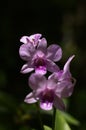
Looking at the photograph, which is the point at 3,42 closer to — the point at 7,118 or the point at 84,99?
the point at 84,99

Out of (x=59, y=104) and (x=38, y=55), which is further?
(x=38, y=55)

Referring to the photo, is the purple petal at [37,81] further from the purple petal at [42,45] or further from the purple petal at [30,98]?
the purple petal at [42,45]

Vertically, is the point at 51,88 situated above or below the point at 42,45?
below

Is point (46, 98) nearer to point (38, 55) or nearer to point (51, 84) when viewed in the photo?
point (51, 84)

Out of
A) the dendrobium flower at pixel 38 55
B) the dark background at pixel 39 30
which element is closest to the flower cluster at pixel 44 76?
the dendrobium flower at pixel 38 55

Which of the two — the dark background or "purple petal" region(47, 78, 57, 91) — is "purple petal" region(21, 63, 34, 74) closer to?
"purple petal" region(47, 78, 57, 91)

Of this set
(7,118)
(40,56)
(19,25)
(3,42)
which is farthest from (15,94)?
(40,56)

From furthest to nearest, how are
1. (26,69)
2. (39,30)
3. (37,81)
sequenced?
(39,30)
(26,69)
(37,81)

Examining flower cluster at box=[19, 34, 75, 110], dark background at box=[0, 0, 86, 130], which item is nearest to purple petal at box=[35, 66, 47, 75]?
flower cluster at box=[19, 34, 75, 110]

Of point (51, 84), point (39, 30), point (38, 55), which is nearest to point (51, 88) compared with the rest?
point (51, 84)
